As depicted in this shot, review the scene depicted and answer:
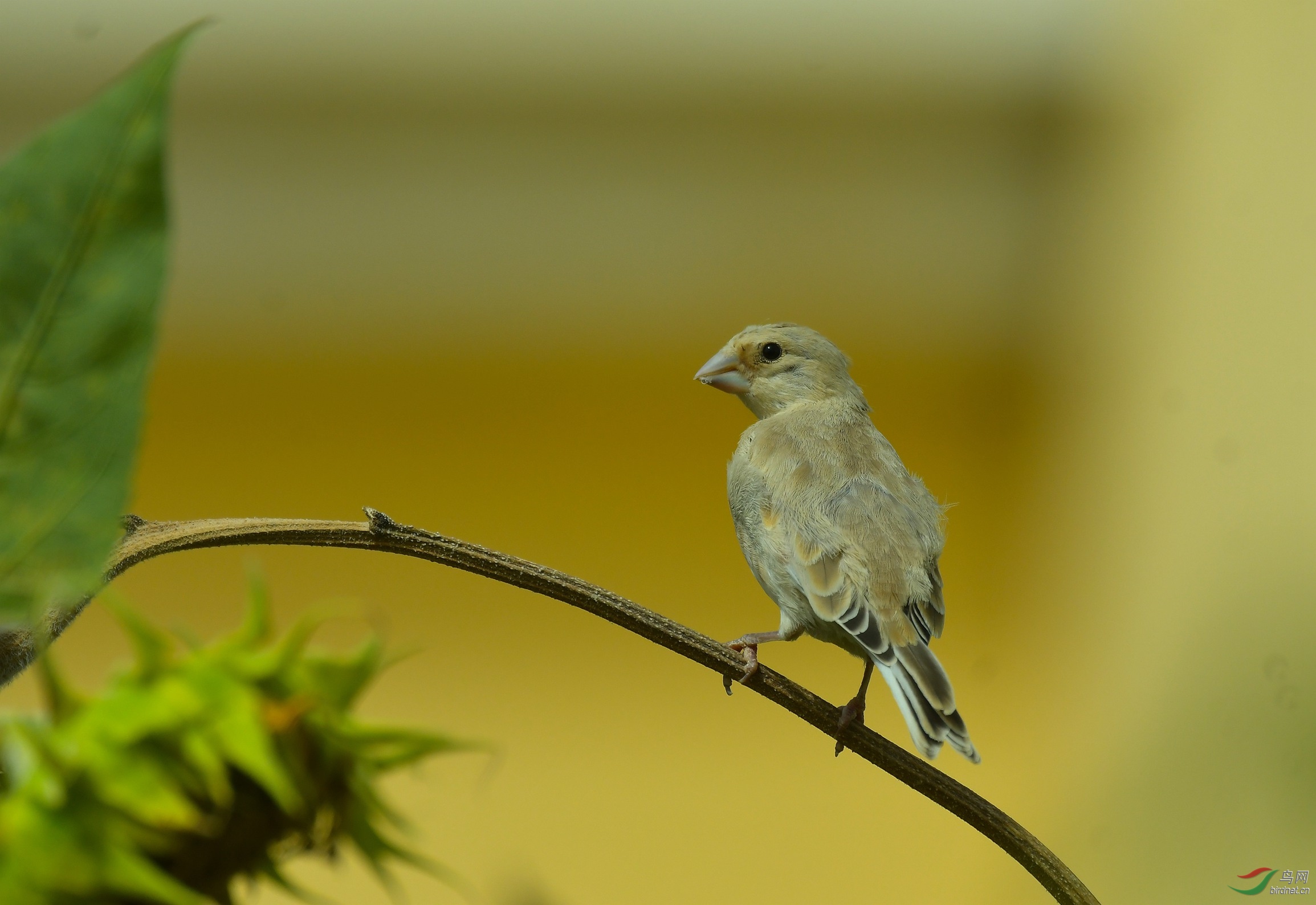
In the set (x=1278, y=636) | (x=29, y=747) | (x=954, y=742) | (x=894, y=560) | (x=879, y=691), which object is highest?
(x=1278, y=636)

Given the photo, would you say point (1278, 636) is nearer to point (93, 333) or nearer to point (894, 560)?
point (894, 560)

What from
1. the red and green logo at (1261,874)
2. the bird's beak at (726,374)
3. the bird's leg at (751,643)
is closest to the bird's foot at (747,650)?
the bird's leg at (751,643)

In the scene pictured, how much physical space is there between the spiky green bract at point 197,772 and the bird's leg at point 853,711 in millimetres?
473

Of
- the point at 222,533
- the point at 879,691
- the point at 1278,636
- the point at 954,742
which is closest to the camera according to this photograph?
the point at 222,533

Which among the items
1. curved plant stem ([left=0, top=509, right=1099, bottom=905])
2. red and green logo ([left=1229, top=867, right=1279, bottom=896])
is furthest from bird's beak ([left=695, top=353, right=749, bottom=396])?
red and green logo ([left=1229, top=867, right=1279, bottom=896])

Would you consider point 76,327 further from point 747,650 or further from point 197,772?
point 747,650

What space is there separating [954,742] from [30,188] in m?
0.73

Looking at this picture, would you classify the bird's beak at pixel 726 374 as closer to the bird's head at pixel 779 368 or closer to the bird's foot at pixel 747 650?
the bird's head at pixel 779 368

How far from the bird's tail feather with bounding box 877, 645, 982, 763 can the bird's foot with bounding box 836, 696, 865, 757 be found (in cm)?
4

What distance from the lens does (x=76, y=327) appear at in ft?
0.98

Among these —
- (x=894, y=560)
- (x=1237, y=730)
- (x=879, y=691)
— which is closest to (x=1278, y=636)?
(x=1237, y=730)

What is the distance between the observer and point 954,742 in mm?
831

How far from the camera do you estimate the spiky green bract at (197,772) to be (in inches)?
11.5

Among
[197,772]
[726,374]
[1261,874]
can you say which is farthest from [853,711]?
[1261,874]
